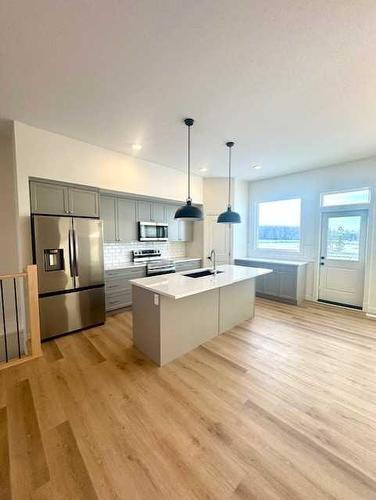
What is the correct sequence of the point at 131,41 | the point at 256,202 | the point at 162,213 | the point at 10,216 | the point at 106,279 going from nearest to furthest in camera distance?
the point at 131,41 < the point at 10,216 < the point at 106,279 < the point at 162,213 < the point at 256,202

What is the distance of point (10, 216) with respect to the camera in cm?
377

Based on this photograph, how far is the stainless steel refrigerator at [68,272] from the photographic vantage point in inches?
126

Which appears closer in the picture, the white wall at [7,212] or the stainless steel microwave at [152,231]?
the white wall at [7,212]

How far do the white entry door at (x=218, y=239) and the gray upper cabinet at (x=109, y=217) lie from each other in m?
2.37

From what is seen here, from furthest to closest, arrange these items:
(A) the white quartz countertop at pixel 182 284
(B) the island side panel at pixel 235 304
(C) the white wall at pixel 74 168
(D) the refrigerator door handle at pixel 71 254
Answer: (B) the island side panel at pixel 235 304 → (D) the refrigerator door handle at pixel 71 254 → (C) the white wall at pixel 74 168 → (A) the white quartz countertop at pixel 182 284

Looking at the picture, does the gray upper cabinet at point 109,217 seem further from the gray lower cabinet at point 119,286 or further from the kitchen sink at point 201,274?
the kitchen sink at point 201,274

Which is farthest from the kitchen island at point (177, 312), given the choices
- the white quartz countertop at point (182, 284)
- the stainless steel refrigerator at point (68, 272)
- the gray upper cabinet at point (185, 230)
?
the gray upper cabinet at point (185, 230)

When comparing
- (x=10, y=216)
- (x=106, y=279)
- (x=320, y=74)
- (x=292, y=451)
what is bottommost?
(x=292, y=451)

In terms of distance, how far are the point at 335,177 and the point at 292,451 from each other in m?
5.03

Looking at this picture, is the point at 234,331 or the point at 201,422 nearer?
the point at 201,422

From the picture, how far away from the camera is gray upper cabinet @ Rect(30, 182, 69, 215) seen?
3.17 m

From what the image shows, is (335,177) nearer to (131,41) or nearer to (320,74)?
(320,74)


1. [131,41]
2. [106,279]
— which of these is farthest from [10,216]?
[131,41]

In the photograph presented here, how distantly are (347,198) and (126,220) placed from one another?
15.3 feet
